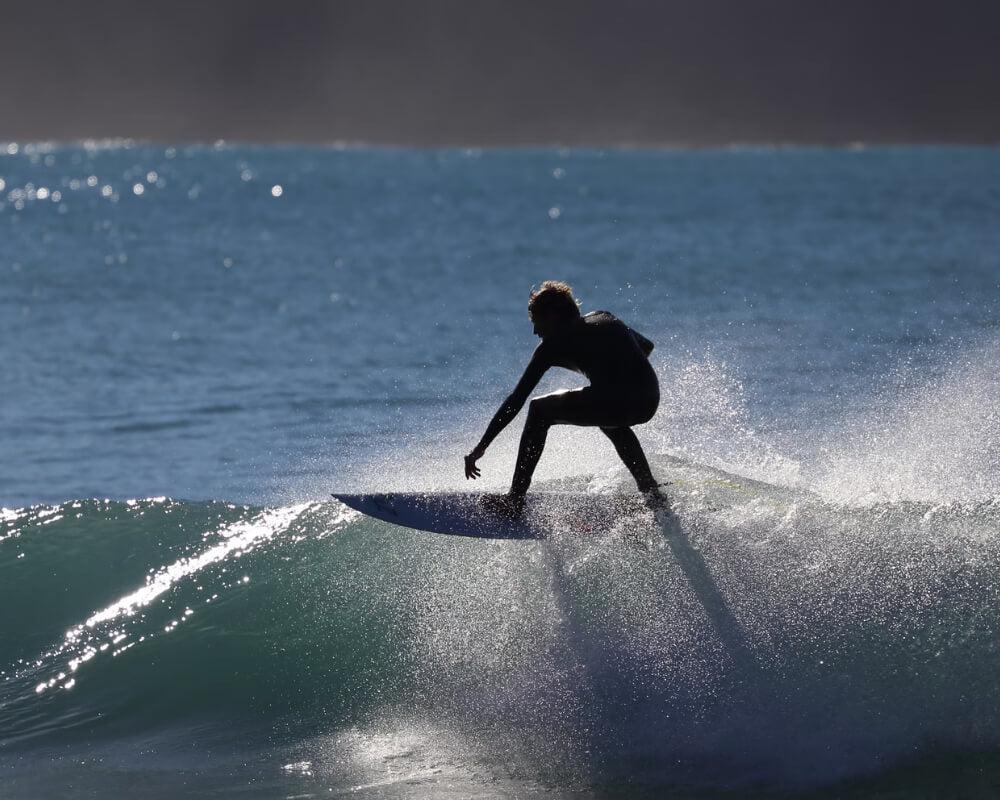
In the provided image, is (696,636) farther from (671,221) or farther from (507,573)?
(671,221)

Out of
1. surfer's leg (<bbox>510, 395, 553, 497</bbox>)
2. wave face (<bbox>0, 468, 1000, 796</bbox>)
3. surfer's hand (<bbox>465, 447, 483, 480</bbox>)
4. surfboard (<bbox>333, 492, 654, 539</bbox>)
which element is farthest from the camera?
surfboard (<bbox>333, 492, 654, 539</bbox>)

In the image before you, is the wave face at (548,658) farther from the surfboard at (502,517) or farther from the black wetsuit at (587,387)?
the black wetsuit at (587,387)

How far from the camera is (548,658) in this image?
7438 mm

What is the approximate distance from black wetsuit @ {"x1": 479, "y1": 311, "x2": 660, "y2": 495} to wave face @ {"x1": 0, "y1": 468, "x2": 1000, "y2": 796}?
737mm

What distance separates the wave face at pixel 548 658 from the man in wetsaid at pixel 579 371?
76 cm

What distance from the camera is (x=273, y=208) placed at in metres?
56.8

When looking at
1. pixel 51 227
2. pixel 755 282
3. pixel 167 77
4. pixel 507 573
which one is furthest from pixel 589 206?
pixel 167 77

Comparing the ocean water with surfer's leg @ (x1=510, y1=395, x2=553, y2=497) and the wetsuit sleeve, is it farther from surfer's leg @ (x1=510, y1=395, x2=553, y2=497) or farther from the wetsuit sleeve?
the wetsuit sleeve

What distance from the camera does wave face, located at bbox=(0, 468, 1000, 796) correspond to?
6.76m

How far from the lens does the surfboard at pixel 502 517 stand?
791 cm

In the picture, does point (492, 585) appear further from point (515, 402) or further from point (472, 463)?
point (515, 402)

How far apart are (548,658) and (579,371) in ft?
5.52

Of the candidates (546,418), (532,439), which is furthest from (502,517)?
(546,418)

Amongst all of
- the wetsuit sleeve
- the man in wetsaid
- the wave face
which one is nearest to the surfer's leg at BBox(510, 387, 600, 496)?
the man in wetsaid
